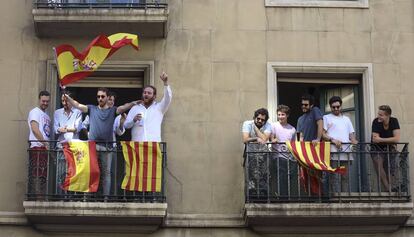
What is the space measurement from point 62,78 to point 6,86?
1539 mm

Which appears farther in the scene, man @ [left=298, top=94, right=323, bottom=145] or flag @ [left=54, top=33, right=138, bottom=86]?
man @ [left=298, top=94, right=323, bottom=145]

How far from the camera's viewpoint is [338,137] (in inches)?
726

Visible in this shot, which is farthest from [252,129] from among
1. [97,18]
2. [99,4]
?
[99,4]

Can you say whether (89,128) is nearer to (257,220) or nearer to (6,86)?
(6,86)

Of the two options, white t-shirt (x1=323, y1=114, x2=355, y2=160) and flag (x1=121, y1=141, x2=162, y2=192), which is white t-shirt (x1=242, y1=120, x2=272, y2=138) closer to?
white t-shirt (x1=323, y1=114, x2=355, y2=160)

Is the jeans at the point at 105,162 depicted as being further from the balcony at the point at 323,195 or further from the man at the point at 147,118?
the balcony at the point at 323,195

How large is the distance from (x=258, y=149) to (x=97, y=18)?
12.7 ft

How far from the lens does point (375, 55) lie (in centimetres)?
1938

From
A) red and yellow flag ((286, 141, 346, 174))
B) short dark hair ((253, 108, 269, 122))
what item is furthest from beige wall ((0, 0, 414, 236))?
red and yellow flag ((286, 141, 346, 174))

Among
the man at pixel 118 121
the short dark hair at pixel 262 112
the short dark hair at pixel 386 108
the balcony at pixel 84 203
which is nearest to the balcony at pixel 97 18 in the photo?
→ the man at pixel 118 121

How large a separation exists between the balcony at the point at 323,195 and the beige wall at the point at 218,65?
2.16ft

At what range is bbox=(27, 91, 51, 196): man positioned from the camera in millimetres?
17844

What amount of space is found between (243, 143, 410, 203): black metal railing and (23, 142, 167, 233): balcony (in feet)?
5.44

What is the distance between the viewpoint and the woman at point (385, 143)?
18208 mm
